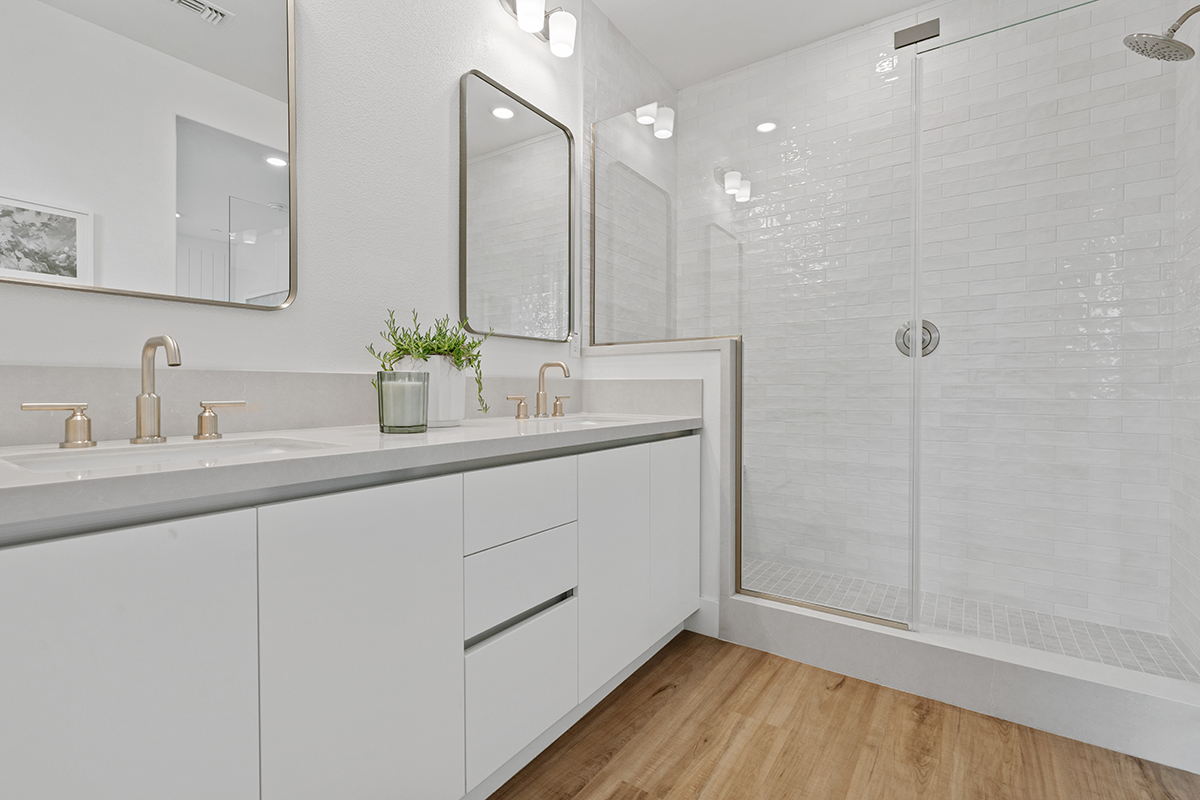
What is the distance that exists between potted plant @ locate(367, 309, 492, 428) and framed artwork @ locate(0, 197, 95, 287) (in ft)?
1.96

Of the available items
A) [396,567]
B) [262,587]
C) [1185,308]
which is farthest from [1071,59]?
[262,587]

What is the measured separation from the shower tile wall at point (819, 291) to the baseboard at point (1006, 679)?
22 cm

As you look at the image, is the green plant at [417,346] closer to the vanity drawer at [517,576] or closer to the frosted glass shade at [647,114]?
the vanity drawer at [517,576]

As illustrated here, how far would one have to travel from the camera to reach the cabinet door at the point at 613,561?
1396mm

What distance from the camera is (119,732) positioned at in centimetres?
63

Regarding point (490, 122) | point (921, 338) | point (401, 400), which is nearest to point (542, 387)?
point (401, 400)

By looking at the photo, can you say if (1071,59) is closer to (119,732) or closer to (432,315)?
(432,315)

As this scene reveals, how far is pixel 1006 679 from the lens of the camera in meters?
1.53

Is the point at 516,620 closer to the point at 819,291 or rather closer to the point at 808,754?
the point at 808,754

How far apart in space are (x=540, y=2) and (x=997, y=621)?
2.59 metres

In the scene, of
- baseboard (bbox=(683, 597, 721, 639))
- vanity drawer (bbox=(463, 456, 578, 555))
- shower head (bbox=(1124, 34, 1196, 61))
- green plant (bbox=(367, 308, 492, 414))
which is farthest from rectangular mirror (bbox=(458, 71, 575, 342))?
shower head (bbox=(1124, 34, 1196, 61))

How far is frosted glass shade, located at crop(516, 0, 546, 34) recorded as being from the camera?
1941mm

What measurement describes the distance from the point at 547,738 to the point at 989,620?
1465mm

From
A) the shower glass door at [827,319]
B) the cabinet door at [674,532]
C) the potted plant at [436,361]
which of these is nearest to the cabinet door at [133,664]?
the potted plant at [436,361]
